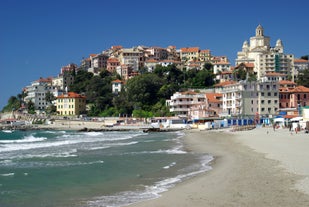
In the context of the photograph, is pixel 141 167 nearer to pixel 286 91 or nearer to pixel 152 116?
pixel 286 91

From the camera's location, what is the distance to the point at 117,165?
921 inches

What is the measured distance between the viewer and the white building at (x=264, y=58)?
113 metres

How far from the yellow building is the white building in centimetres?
4717

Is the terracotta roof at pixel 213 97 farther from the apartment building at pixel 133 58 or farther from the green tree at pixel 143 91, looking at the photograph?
the apartment building at pixel 133 58

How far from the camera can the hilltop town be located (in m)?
76.1

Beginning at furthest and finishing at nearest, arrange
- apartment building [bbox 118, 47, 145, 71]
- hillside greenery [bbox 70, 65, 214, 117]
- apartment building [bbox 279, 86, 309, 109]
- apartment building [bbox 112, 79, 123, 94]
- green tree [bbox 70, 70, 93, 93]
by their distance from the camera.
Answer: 1. apartment building [bbox 118, 47, 145, 71]
2. green tree [bbox 70, 70, 93, 93]
3. apartment building [bbox 112, 79, 123, 94]
4. hillside greenery [bbox 70, 65, 214, 117]
5. apartment building [bbox 279, 86, 309, 109]

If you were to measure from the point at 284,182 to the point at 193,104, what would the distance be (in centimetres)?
7278

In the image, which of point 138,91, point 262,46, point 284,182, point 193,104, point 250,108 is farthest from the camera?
point 262,46

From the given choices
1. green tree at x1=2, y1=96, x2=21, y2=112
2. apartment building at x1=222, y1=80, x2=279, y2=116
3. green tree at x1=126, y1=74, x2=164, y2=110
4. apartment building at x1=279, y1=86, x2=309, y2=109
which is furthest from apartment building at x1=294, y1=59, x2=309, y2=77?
green tree at x1=2, y1=96, x2=21, y2=112

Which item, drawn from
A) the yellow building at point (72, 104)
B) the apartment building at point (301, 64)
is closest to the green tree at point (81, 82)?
the yellow building at point (72, 104)

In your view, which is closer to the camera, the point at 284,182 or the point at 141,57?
the point at 284,182

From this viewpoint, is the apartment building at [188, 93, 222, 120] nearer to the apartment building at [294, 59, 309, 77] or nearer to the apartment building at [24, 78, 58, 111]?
the apartment building at [294, 59, 309, 77]

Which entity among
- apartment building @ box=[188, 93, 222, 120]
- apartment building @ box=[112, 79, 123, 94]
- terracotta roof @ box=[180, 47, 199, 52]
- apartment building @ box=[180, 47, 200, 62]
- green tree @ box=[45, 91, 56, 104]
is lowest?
apartment building @ box=[188, 93, 222, 120]

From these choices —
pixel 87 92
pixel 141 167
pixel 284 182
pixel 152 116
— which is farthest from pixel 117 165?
pixel 87 92
